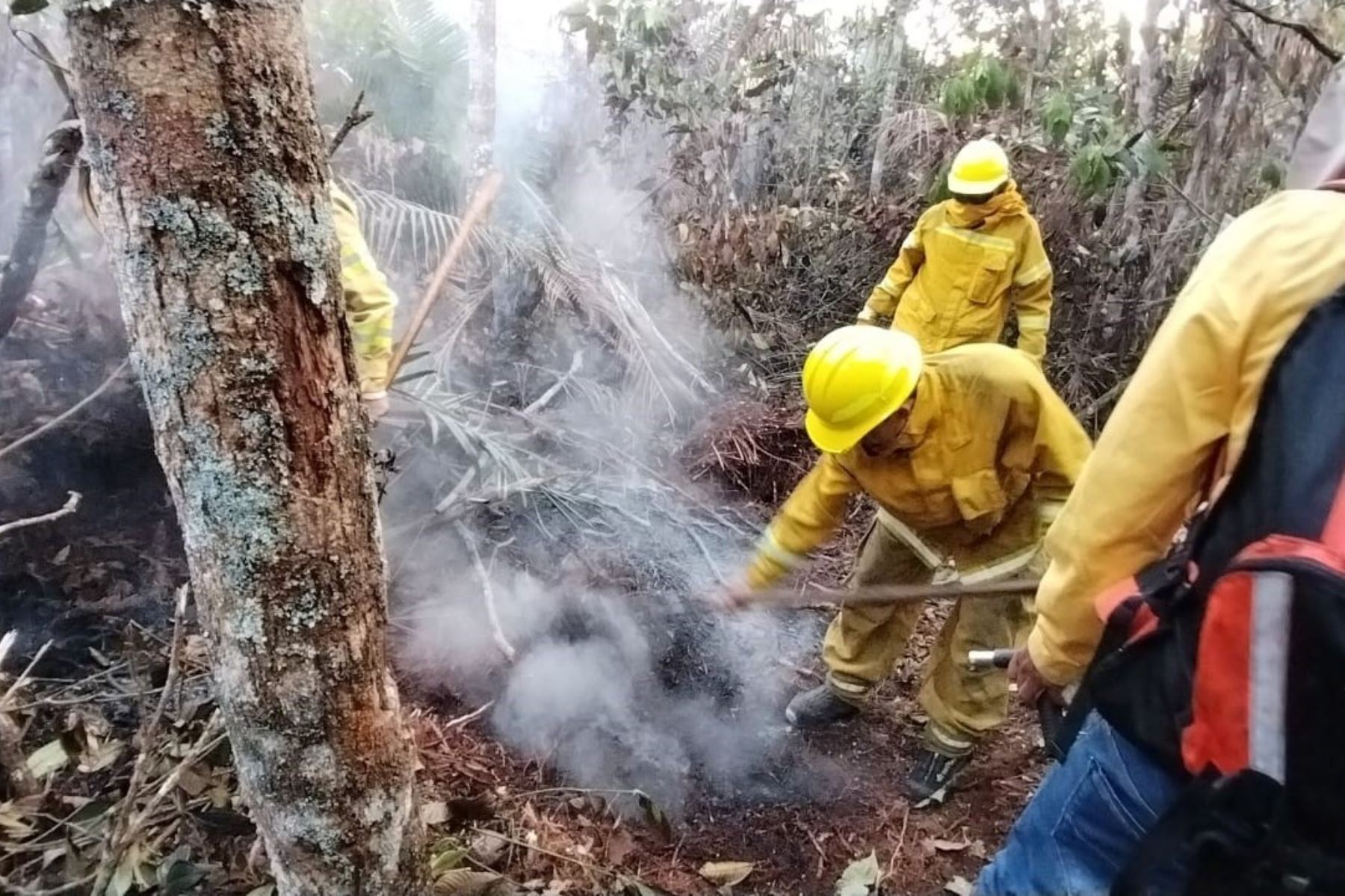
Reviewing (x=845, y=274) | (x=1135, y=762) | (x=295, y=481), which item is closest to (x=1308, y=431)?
(x=1135, y=762)

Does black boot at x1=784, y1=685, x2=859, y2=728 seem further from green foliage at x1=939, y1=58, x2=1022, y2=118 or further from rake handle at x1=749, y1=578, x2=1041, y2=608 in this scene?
green foliage at x1=939, y1=58, x2=1022, y2=118

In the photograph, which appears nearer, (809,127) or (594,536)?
(594,536)

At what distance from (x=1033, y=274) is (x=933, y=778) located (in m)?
2.57

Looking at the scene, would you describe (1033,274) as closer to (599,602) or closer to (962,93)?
(962,93)

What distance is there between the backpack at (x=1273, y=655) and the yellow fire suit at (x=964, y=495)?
1332 mm

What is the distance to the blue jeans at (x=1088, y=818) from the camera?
1.53 m

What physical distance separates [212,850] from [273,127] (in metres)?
1.78

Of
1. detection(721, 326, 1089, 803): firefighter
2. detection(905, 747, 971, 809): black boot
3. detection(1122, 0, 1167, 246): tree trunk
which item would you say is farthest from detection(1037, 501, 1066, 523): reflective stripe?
detection(1122, 0, 1167, 246): tree trunk

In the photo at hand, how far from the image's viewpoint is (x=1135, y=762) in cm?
154

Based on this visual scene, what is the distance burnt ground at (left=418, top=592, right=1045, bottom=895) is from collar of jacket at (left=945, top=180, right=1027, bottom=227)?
244 centimetres

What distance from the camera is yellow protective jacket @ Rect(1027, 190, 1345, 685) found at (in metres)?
1.23

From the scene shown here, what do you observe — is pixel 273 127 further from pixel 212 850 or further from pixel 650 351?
pixel 650 351

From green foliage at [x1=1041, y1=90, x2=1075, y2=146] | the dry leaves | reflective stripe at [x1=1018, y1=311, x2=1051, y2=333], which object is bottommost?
the dry leaves

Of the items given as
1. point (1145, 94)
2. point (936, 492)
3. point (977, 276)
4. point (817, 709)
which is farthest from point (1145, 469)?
point (1145, 94)
